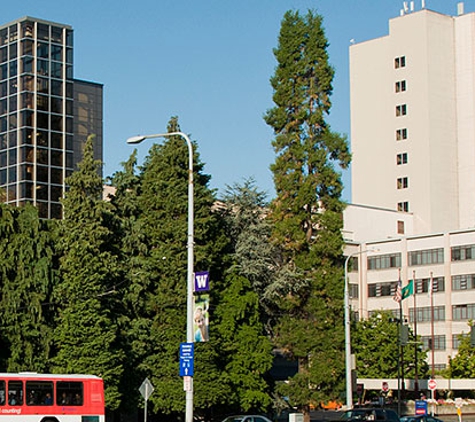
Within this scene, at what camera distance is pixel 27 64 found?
83.9 m

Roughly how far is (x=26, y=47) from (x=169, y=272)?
41.1 metres

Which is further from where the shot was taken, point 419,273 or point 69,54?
point 419,273

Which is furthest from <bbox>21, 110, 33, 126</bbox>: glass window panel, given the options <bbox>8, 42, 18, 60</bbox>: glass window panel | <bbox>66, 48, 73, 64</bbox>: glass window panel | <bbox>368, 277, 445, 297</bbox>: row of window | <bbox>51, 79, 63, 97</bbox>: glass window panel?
<bbox>368, 277, 445, 297</bbox>: row of window

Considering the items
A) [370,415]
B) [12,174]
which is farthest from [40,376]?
[12,174]

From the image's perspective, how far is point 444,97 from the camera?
115250 mm

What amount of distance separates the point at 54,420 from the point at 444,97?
85.6m

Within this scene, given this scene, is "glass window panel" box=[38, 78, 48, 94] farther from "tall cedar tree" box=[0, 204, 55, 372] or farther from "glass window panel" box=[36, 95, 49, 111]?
"tall cedar tree" box=[0, 204, 55, 372]

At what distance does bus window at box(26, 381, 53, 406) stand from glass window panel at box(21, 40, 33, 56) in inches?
1994

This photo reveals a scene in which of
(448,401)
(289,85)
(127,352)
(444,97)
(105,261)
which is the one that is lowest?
(448,401)

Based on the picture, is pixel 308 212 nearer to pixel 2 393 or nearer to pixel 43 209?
pixel 2 393

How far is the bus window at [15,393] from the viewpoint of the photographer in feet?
122

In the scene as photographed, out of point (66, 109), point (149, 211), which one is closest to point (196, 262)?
point (149, 211)

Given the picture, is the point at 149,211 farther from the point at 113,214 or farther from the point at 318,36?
the point at 318,36

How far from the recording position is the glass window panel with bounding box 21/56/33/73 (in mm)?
83562
